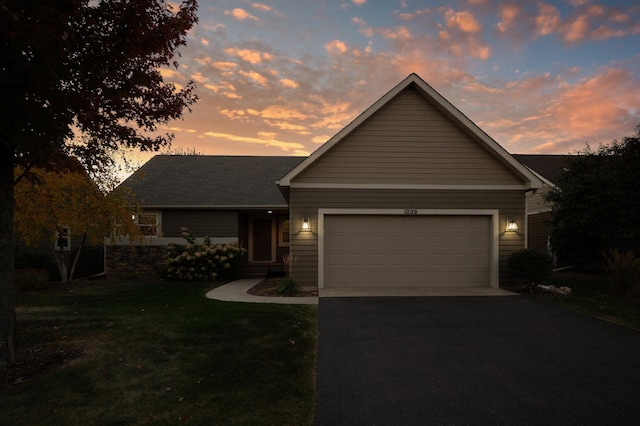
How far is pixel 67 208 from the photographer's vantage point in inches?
485

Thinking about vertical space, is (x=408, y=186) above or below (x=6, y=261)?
above

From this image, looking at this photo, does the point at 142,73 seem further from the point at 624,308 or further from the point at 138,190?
the point at 138,190

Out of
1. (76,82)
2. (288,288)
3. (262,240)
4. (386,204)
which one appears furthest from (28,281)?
(386,204)

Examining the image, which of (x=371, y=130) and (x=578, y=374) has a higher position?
(x=371, y=130)

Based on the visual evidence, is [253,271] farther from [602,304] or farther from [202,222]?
[602,304]

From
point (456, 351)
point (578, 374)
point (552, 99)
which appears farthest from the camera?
point (552, 99)

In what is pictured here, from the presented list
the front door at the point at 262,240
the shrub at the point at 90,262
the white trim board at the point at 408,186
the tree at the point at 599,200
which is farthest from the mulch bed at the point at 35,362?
the tree at the point at 599,200

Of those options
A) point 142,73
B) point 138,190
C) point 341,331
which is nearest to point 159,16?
point 142,73

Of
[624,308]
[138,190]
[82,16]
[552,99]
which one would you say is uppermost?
[552,99]

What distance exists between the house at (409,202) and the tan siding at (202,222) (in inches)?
215

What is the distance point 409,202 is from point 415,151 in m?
1.59

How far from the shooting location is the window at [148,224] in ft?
49.9

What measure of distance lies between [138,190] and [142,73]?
40.8ft

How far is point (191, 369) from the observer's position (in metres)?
4.77
